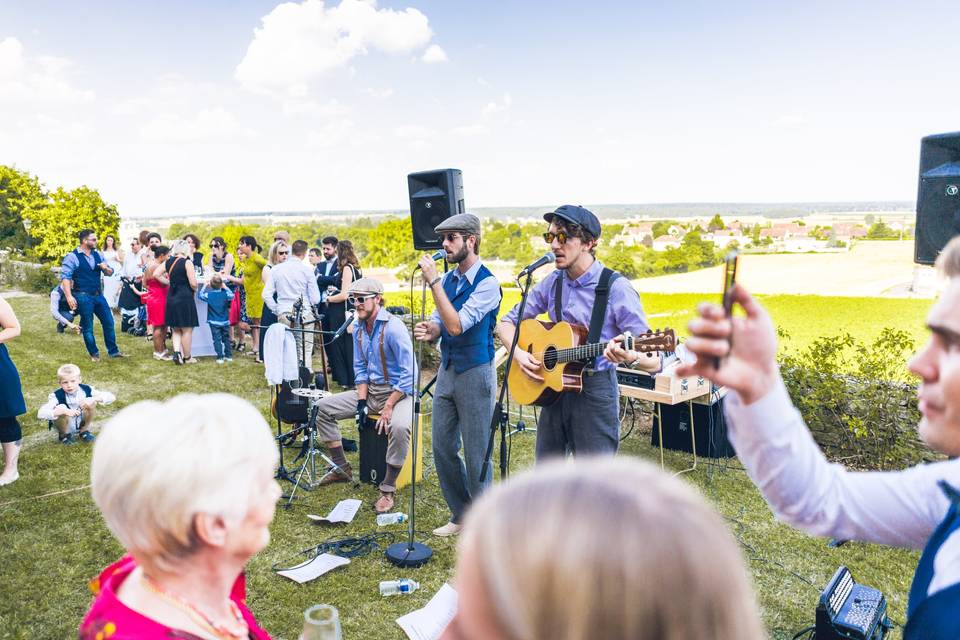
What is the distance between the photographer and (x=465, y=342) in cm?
434

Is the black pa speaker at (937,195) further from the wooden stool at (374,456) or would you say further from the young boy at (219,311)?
the young boy at (219,311)

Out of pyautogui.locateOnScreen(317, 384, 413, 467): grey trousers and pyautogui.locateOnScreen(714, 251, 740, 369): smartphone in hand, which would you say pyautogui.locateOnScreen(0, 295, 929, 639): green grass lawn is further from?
pyautogui.locateOnScreen(714, 251, 740, 369): smartphone in hand

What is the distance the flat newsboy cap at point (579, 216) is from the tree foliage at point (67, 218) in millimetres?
19364

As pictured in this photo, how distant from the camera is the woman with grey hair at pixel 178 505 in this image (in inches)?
53.8

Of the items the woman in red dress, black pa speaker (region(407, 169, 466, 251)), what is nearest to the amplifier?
black pa speaker (region(407, 169, 466, 251))

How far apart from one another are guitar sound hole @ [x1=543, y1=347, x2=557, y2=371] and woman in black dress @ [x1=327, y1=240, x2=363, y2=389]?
4920mm

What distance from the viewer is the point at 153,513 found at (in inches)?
54.1

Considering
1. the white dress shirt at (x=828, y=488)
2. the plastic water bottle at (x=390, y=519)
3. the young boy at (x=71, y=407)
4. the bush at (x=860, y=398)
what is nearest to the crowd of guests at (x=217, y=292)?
the young boy at (x=71, y=407)

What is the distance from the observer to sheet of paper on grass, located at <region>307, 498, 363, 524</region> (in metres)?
4.97

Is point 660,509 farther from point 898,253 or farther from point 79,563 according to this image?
point 898,253

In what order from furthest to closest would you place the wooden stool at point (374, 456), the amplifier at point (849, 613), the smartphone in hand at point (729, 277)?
1. the wooden stool at point (374, 456)
2. the amplifier at point (849, 613)
3. the smartphone in hand at point (729, 277)

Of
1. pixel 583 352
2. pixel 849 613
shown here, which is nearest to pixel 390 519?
pixel 583 352

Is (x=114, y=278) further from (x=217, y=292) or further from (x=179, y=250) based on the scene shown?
(x=217, y=292)

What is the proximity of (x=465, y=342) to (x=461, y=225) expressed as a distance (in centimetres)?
79
